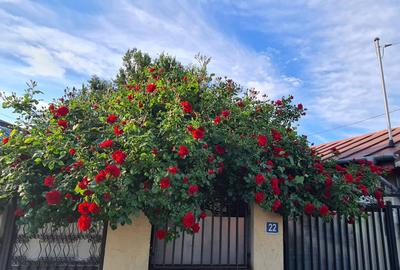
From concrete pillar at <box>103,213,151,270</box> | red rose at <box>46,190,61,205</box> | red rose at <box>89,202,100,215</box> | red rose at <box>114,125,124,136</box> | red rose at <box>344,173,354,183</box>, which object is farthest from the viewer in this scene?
red rose at <box>344,173,354,183</box>

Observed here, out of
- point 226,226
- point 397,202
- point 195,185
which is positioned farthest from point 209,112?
point 397,202

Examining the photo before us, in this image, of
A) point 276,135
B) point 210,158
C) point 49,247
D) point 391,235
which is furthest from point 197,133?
point 391,235

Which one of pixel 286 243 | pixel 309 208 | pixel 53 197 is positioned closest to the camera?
pixel 53 197

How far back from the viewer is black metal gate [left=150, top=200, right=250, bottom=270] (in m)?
3.72

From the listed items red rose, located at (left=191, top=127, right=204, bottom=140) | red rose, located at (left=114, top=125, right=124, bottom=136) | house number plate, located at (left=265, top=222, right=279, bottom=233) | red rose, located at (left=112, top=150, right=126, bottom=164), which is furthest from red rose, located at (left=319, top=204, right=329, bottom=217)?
red rose, located at (left=114, top=125, right=124, bottom=136)

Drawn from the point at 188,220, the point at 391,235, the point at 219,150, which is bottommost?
the point at 391,235

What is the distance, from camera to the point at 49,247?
356cm

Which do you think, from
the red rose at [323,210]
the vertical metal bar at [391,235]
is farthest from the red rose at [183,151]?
the vertical metal bar at [391,235]

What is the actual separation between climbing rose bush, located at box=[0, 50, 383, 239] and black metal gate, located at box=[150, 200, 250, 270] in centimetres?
32

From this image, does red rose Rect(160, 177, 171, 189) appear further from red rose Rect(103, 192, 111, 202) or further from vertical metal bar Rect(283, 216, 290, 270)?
vertical metal bar Rect(283, 216, 290, 270)

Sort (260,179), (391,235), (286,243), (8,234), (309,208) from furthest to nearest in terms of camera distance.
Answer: (391,235) → (286,243) → (309,208) → (8,234) → (260,179)

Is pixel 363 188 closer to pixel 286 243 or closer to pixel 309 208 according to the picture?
pixel 309 208

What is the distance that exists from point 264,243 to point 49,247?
9.60 ft

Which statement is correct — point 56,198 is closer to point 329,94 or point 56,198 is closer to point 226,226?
point 226,226
